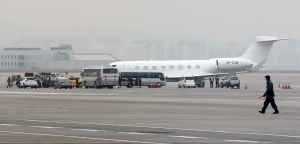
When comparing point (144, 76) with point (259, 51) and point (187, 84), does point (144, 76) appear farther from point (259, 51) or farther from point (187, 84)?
point (259, 51)

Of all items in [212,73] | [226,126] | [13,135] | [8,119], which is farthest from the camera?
[212,73]

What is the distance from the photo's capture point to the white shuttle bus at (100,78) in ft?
274

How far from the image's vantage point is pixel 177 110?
38.2 meters

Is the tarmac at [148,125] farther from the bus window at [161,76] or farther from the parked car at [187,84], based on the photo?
the bus window at [161,76]

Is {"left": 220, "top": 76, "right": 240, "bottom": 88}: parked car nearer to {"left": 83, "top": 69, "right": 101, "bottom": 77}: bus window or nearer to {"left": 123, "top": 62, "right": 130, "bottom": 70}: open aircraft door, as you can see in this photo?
{"left": 83, "top": 69, "right": 101, "bottom": 77}: bus window

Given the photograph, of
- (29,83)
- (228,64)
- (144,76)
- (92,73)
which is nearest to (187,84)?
(144,76)

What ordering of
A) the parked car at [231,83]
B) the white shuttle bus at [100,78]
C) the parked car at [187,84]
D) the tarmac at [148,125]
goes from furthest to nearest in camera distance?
the parked car at [187,84], the parked car at [231,83], the white shuttle bus at [100,78], the tarmac at [148,125]

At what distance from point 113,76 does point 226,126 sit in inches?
2254

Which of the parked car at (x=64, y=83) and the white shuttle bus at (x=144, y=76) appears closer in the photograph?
the parked car at (x=64, y=83)

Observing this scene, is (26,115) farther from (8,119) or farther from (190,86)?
(190,86)

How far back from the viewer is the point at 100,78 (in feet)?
275

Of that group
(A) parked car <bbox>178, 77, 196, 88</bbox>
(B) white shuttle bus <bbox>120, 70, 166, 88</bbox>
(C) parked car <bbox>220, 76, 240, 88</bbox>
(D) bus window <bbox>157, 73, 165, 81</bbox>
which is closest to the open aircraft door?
(B) white shuttle bus <bbox>120, 70, 166, 88</bbox>

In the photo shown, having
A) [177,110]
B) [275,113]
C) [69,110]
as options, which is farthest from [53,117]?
[275,113]

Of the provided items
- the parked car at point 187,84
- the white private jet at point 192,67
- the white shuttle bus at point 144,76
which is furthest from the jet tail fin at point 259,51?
the white shuttle bus at point 144,76
